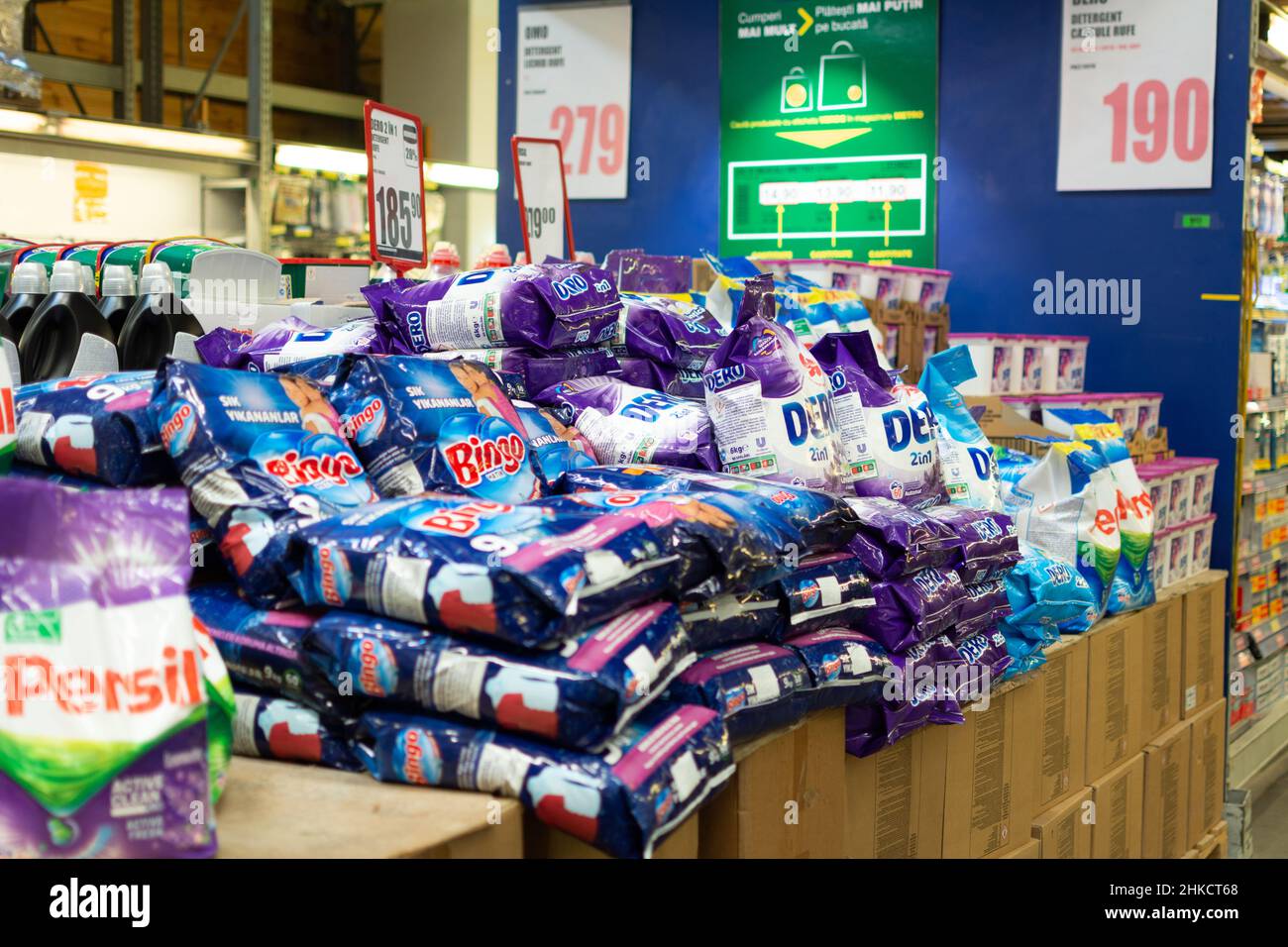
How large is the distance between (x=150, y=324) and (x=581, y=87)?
3.97m

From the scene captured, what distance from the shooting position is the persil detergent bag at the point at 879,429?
2609 mm

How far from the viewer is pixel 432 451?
1951 millimetres

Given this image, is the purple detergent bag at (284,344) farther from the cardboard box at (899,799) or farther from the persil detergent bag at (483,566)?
the cardboard box at (899,799)

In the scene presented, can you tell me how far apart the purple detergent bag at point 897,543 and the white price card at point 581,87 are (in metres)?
3.92

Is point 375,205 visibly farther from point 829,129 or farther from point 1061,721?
point 829,129

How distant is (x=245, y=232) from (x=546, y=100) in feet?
5.89

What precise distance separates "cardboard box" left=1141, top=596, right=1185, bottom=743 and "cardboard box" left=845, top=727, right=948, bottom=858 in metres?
1.28

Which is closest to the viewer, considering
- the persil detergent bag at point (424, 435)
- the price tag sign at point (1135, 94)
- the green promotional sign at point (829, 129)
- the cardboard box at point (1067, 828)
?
the persil detergent bag at point (424, 435)

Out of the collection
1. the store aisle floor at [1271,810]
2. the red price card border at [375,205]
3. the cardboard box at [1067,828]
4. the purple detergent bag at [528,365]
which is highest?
the red price card border at [375,205]

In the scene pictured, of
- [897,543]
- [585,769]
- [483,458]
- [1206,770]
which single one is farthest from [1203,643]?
[585,769]

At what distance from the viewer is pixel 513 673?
152 centimetres
